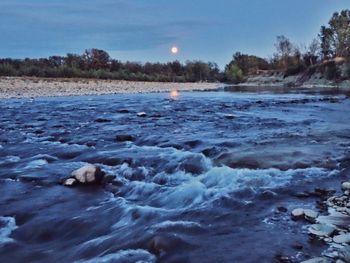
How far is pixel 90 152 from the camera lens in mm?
8984

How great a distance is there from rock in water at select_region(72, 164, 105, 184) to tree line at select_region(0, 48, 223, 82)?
155 feet

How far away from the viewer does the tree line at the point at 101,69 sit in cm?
5566

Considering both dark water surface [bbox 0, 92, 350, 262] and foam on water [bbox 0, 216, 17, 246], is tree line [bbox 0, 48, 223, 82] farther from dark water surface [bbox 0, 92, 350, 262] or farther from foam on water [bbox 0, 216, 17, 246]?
foam on water [bbox 0, 216, 17, 246]

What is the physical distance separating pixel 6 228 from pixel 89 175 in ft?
6.36

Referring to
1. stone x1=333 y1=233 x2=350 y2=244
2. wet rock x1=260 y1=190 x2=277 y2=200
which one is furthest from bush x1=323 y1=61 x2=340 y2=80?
stone x1=333 y1=233 x2=350 y2=244

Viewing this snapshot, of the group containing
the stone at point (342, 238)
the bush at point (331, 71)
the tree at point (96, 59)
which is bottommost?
the stone at point (342, 238)

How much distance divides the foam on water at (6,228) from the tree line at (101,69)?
4859 centimetres

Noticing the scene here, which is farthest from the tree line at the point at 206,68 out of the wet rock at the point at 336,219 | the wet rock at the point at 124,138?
the wet rock at the point at 336,219

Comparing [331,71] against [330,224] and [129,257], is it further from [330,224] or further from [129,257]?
[129,257]

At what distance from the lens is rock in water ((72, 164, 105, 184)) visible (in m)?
6.50

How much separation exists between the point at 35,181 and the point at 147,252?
358 cm

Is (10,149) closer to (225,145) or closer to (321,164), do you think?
(225,145)

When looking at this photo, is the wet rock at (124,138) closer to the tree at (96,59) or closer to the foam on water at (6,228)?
the foam on water at (6,228)

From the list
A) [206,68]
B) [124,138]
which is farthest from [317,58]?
[124,138]
